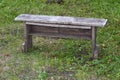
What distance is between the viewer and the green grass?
15.6 ft

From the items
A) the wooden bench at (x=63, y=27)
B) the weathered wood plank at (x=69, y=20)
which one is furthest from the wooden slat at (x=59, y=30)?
the weathered wood plank at (x=69, y=20)

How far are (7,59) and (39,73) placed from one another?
0.88m

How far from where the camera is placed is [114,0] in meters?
8.69

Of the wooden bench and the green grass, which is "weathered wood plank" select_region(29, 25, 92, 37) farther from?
the green grass

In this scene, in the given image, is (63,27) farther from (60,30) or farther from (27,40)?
(27,40)

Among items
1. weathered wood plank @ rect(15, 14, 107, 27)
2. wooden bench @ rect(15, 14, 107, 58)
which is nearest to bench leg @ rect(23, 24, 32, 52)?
wooden bench @ rect(15, 14, 107, 58)

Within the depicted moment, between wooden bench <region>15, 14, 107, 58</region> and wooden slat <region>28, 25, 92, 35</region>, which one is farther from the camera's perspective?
wooden slat <region>28, 25, 92, 35</region>

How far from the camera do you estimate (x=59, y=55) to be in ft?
17.9

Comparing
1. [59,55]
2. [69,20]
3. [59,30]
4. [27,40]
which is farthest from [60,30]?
[27,40]

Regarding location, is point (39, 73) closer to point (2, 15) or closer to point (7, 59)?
point (7, 59)

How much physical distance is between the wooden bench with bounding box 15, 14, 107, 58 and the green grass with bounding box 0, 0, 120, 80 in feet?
0.92

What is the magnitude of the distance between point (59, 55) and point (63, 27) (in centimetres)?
54

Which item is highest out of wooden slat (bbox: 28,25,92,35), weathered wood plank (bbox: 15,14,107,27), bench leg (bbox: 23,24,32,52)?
weathered wood plank (bbox: 15,14,107,27)

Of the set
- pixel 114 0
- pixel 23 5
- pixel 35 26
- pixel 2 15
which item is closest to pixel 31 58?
pixel 35 26
